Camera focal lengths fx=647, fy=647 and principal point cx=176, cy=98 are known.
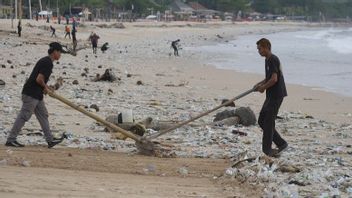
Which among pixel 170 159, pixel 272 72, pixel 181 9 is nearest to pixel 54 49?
pixel 170 159

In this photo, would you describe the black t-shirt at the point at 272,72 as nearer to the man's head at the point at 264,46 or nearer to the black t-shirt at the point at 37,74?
the man's head at the point at 264,46

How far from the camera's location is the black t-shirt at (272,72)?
27.9 ft

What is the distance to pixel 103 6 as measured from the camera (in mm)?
118375

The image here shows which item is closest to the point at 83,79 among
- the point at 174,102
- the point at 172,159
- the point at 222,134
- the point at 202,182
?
the point at 174,102

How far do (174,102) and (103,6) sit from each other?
104864mm

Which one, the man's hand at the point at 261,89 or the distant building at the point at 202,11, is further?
the distant building at the point at 202,11

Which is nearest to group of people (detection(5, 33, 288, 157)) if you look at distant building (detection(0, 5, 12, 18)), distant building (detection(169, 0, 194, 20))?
distant building (detection(0, 5, 12, 18))

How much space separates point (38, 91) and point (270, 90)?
3202 millimetres

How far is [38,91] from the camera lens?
902 cm

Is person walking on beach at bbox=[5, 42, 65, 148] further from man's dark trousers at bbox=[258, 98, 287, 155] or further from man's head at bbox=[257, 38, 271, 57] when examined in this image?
man's dark trousers at bbox=[258, 98, 287, 155]

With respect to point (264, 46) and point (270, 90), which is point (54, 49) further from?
point (270, 90)

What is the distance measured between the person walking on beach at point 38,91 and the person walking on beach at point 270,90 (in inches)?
110

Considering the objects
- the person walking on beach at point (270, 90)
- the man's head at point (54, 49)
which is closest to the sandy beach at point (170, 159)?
the person walking on beach at point (270, 90)

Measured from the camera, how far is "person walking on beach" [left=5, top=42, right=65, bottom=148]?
8.89 m
